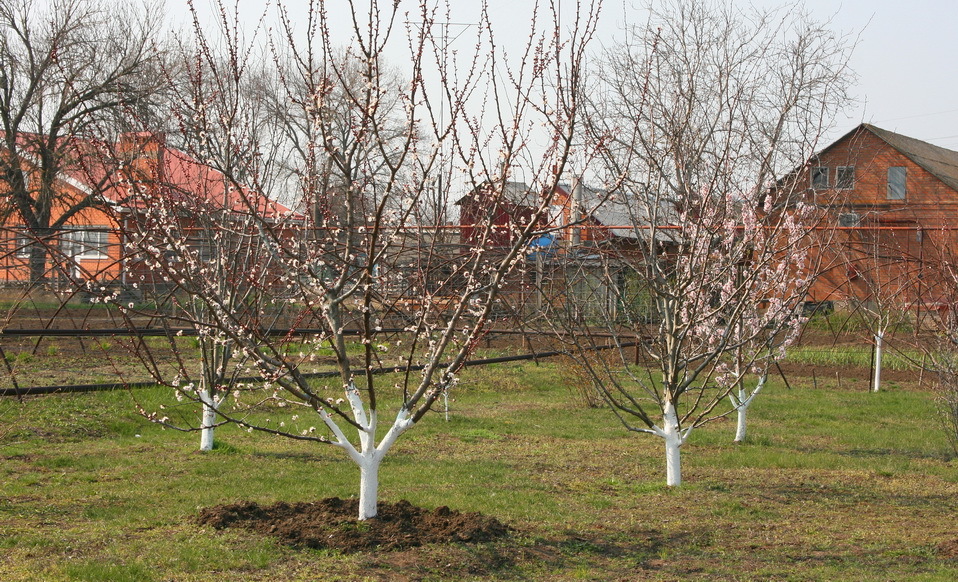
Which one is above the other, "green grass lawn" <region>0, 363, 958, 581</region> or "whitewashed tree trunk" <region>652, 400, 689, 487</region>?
"whitewashed tree trunk" <region>652, 400, 689, 487</region>

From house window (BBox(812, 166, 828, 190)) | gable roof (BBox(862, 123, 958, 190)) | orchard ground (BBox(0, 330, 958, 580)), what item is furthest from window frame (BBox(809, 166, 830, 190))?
gable roof (BBox(862, 123, 958, 190))

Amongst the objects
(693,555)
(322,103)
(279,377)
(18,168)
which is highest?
(18,168)

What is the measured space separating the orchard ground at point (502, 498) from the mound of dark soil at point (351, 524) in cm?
2

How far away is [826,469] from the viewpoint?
7.14m

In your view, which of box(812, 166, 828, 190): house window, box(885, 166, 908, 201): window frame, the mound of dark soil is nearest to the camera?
the mound of dark soil

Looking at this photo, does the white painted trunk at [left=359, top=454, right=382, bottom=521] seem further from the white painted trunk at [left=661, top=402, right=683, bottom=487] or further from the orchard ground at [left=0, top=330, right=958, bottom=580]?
the white painted trunk at [left=661, top=402, right=683, bottom=487]

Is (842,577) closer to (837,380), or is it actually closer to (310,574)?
(310,574)

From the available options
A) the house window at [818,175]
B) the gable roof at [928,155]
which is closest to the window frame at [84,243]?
the house window at [818,175]

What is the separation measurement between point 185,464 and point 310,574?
306 centimetres

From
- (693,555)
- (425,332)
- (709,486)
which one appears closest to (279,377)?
(425,332)

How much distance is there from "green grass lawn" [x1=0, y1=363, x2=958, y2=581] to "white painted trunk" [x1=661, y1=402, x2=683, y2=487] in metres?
0.17

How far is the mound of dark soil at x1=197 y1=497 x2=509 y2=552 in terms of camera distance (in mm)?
4469

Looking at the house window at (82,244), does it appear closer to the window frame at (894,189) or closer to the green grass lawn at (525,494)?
the green grass lawn at (525,494)

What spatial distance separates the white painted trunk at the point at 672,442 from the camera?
618cm
